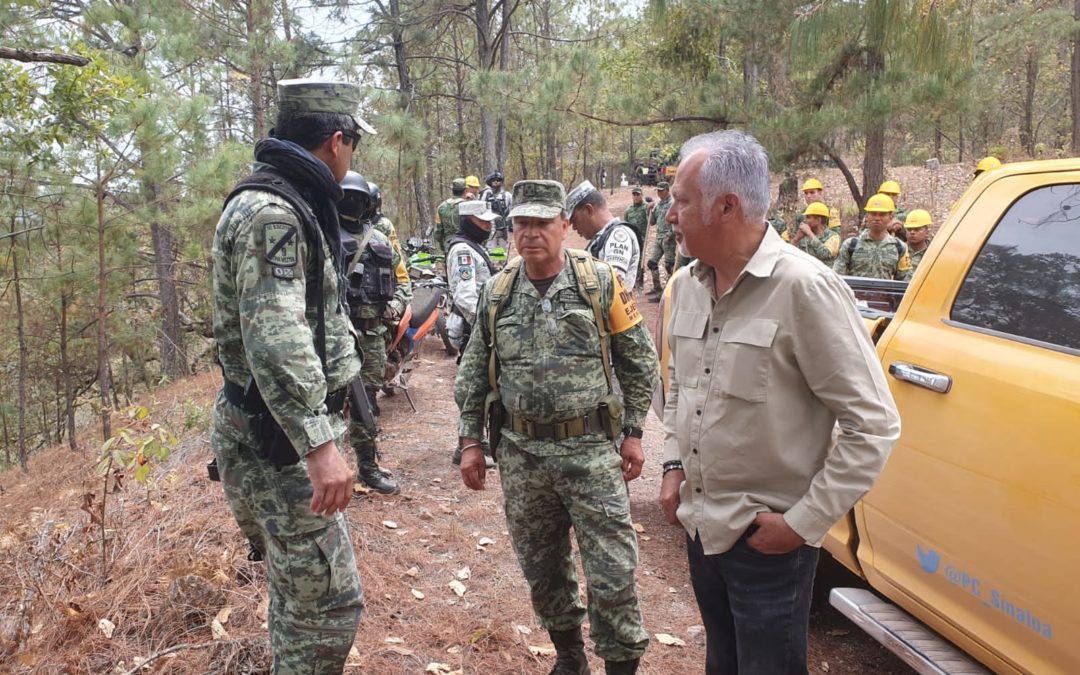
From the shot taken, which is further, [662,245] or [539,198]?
[662,245]

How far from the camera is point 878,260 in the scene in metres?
7.75

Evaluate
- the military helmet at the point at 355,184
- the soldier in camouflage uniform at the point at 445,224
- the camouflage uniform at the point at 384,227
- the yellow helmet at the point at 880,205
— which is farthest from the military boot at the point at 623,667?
the soldier in camouflage uniform at the point at 445,224

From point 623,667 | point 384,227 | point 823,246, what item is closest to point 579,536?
point 623,667

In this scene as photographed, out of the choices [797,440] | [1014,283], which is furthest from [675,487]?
[1014,283]

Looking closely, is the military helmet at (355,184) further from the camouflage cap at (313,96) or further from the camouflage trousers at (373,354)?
the camouflage cap at (313,96)

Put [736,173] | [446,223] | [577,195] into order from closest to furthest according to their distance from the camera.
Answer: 1. [736,173]
2. [577,195]
3. [446,223]

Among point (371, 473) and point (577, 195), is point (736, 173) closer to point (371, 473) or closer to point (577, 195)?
point (577, 195)

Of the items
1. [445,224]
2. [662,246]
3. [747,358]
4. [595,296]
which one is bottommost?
[747,358]

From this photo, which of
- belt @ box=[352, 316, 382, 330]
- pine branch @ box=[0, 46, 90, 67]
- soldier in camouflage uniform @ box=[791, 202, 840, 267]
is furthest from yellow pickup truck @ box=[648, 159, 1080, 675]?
soldier in camouflage uniform @ box=[791, 202, 840, 267]

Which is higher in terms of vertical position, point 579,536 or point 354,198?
point 354,198

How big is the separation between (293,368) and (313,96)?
36.7 inches

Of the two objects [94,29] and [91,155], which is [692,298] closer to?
[91,155]

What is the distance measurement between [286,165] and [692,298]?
4.30 ft

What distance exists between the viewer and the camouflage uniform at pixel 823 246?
8.77 meters
